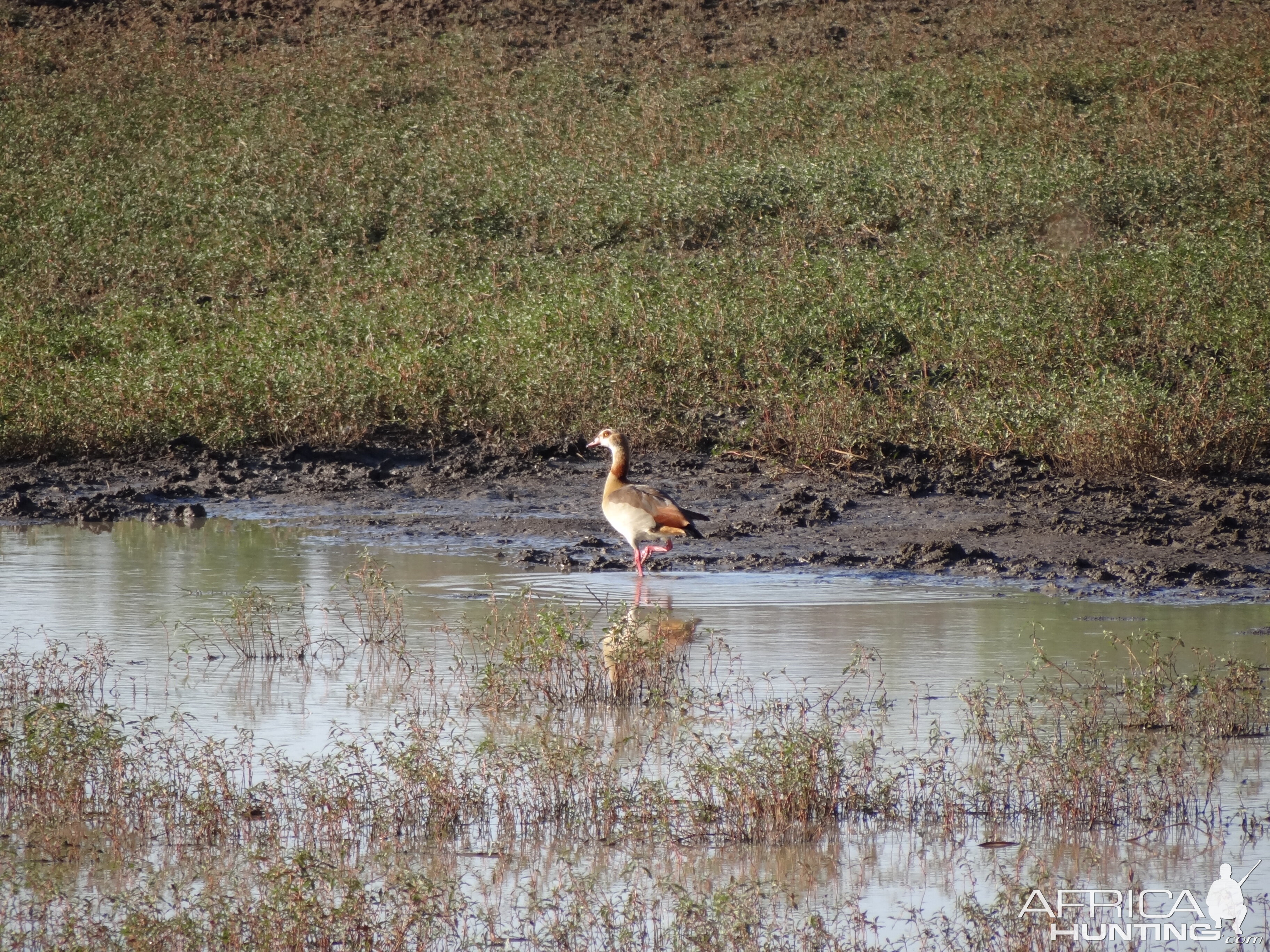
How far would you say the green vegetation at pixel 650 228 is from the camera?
47.8ft

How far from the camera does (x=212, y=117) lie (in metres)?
29.6

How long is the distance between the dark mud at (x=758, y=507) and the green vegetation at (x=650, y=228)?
0.34 metres

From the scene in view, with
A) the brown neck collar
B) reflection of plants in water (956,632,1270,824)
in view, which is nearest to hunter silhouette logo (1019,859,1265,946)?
reflection of plants in water (956,632,1270,824)

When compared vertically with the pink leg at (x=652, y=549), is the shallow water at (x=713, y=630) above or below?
below

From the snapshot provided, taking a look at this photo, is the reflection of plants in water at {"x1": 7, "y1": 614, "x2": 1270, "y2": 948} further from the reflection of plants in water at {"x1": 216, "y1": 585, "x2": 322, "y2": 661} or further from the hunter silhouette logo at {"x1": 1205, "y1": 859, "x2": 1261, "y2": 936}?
the reflection of plants in water at {"x1": 216, "y1": 585, "x2": 322, "y2": 661}

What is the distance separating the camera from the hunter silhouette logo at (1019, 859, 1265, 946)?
5.05m

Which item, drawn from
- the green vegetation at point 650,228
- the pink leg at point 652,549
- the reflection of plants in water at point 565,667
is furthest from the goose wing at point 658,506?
the green vegetation at point 650,228

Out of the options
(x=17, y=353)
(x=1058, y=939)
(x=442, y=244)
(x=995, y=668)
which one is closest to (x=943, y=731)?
(x=995, y=668)

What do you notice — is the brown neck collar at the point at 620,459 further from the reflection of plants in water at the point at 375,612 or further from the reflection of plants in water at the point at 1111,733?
the reflection of plants in water at the point at 1111,733

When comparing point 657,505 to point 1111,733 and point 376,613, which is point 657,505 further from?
point 1111,733

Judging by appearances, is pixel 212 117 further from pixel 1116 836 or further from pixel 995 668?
pixel 1116 836

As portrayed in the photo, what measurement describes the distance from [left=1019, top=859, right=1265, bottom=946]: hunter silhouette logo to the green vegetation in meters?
7.51

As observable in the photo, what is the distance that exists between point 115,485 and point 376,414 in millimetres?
2379

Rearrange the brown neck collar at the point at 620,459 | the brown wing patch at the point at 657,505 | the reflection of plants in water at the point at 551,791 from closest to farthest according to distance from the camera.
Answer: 1. the reflection of plants in water at the point at 551,791
2. the brown wing patch at the point at 657,505
3. the brown neck collar at the point at 620,459
